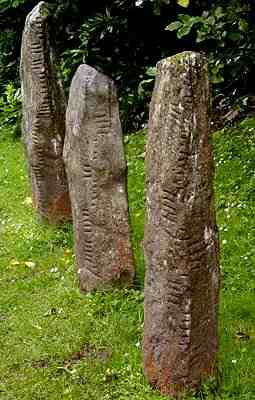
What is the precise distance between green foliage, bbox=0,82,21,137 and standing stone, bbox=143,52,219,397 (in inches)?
369

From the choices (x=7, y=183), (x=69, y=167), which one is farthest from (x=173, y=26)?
(x=7, y=183)

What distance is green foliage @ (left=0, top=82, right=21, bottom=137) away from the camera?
47.3 ft

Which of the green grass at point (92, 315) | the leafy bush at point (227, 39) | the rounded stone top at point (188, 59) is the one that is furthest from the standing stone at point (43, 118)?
the rounded stone top at point (188, 59)

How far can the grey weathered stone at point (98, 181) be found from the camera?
6.95m

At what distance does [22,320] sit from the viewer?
7207mm

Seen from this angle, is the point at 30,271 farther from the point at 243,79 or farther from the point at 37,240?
the point at 243,79

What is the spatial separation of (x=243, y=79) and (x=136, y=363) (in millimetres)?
6435

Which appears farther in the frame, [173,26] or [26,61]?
[26,61]

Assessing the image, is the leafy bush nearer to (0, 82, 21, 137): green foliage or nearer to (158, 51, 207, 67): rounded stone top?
(158, 51, 207, 67): rounded stone top

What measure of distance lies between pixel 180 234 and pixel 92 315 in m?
2.09

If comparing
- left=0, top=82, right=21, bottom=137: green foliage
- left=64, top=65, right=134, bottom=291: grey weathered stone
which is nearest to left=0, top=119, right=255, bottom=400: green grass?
left=64, top=65, right=134, bottom=291: grey weathered stone

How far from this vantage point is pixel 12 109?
575 inches

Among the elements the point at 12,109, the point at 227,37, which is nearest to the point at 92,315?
the point at 227,37

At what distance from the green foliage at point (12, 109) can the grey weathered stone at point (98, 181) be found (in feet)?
24.0
